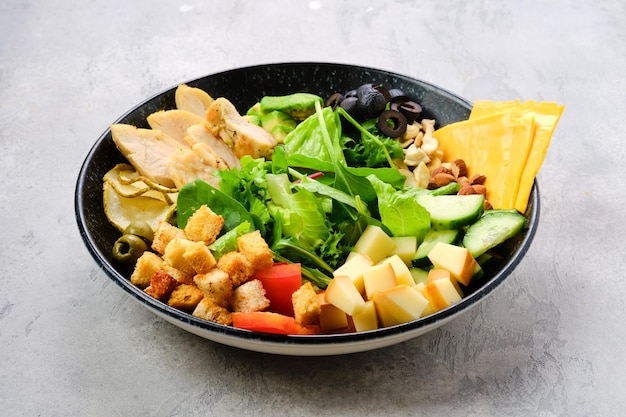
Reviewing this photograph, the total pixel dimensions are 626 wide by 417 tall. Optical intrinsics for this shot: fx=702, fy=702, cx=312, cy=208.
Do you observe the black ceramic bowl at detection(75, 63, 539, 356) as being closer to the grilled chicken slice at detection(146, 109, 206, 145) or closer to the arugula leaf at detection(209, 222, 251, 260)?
the grilled chicken slice at detection(146, 109, 206, 145)

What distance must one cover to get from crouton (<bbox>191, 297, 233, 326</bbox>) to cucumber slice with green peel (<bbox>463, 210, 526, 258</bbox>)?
2.67ft

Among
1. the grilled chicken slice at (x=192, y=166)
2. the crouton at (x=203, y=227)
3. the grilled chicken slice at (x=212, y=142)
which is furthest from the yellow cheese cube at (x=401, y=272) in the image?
the grilled chicken slice at (x=212, y=142)

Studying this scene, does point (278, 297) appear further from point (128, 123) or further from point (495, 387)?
point (128, 123)

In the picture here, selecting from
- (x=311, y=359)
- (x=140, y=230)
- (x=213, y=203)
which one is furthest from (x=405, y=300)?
(x=140, y=230)

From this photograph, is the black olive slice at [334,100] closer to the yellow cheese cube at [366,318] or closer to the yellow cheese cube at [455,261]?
the yellow cheese cube at [455,261]

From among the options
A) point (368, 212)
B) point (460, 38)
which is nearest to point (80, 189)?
point (368, 212)

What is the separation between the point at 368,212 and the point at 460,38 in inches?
82.5

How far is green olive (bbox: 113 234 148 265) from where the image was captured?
2.38m

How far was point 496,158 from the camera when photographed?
2.64m

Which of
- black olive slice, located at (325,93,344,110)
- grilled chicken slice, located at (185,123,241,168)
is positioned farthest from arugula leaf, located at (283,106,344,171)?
grilled chicken slice, located at (185,123,241,168)

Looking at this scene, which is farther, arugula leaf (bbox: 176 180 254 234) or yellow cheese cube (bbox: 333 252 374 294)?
arugula leaf (bbox: 176 180 254 234)

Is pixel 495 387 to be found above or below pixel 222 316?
below

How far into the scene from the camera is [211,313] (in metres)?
2.11

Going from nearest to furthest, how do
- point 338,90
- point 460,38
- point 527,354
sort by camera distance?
point 527,354, point 338,90, point 460,38
